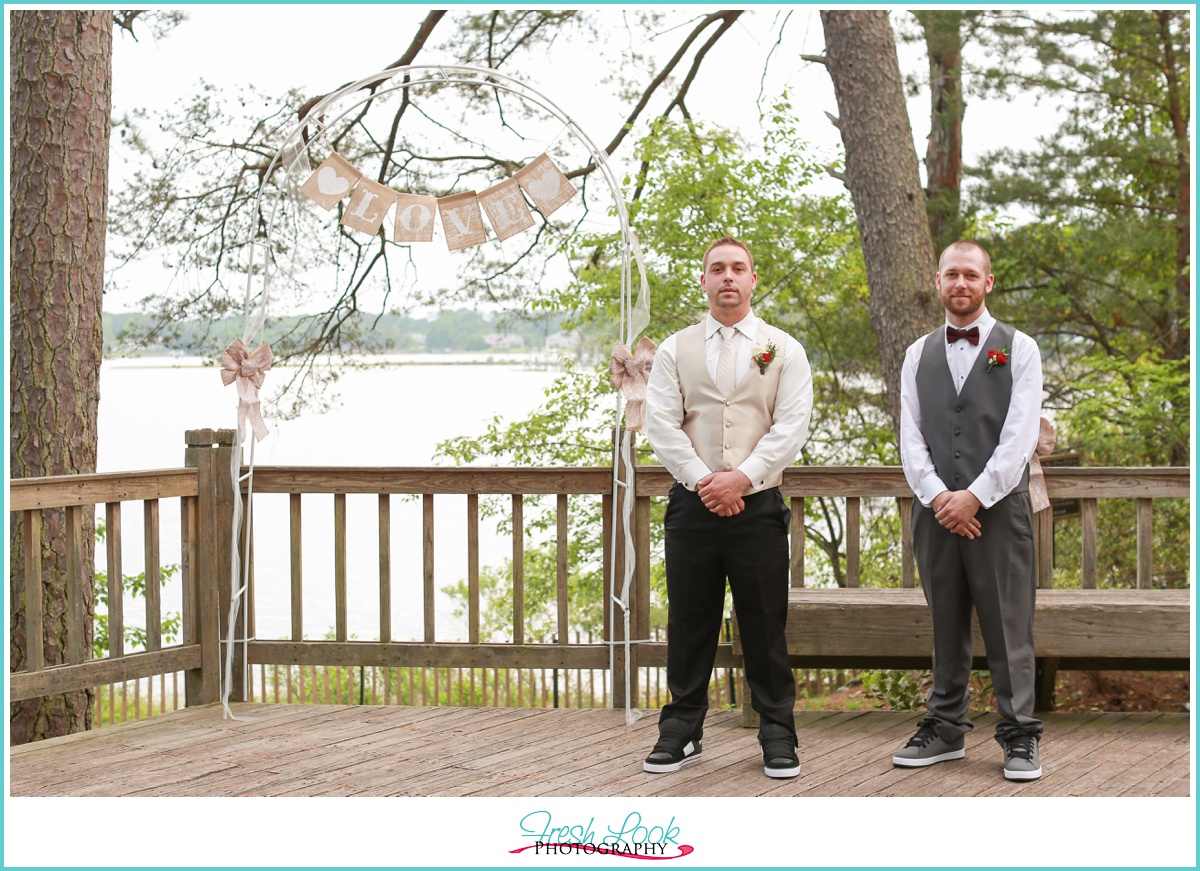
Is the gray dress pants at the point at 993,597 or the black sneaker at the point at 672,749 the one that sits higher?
the gray dress pants at the point at 993,597

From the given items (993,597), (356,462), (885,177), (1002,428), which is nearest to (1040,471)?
(1002,428)

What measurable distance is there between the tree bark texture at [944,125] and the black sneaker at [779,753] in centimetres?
669

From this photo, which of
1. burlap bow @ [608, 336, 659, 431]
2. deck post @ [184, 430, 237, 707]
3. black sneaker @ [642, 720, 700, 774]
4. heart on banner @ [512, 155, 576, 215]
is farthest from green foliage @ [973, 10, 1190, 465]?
deck post @ [184, 430, 237, 707]

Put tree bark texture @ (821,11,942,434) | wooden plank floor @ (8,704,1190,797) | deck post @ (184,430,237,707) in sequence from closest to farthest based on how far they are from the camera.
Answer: wooden plank floor @ (8,704,1190,797)
deck post @ (184,430,237,707)
tree bark texture @ (821,11,942,434)

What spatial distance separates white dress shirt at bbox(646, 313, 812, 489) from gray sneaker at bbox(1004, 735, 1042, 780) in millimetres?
1082

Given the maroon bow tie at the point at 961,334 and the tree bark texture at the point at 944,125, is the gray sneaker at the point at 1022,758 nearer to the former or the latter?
the maroon bow tie at the point at 961,334

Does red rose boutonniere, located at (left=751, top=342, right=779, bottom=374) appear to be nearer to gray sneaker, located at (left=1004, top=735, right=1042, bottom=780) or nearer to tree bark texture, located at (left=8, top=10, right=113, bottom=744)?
gray sneaker, located at (left=1004, top=735, right=1042, bottom=780)

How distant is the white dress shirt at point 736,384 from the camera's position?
10.9 feet

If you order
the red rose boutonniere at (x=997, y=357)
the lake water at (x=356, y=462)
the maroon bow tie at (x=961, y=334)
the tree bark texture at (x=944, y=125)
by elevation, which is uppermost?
the tree bark texture at (x=944, y=125)

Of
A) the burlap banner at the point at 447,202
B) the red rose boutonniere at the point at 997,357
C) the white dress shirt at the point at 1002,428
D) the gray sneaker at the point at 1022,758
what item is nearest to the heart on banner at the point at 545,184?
the burlap banner at the point at 447,202

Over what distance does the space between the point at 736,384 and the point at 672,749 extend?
1153mm

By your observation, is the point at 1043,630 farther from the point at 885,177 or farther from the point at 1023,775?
the point at 885,177

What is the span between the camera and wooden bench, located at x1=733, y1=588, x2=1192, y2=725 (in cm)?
374

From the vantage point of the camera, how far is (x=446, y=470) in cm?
437
